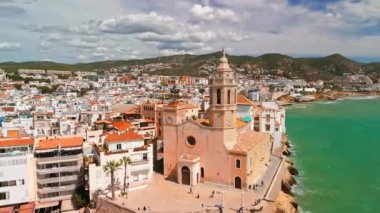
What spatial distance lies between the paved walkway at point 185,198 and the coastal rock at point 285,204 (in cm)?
174

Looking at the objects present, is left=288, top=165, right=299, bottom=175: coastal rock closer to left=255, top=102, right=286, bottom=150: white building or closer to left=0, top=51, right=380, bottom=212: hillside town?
left=255, top=102, right=286, bottom=150: white building

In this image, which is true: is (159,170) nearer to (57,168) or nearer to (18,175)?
(57,168)

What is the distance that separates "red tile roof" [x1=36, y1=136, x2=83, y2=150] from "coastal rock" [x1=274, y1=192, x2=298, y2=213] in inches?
703

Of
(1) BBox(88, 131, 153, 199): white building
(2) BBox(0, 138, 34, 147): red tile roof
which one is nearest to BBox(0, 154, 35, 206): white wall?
(2) BBox(0, 138, 34, 147): red tile roof

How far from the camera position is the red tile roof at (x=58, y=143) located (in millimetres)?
30559

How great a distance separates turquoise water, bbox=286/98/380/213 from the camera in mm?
36500

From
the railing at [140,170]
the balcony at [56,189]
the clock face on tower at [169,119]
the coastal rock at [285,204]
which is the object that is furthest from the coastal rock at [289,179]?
the balcony at [56,189]

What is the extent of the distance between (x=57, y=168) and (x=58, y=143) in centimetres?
213

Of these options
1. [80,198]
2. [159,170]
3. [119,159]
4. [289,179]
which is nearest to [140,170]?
[119,159]

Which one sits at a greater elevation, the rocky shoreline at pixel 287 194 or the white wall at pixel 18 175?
the white wall at pixel 18 175

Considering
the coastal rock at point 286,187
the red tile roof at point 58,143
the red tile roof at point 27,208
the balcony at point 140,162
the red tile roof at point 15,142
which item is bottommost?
the coastal rock at point 286,187

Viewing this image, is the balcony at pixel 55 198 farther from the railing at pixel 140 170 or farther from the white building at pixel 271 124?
the white building at pixel 271 124

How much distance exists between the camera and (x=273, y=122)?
168 feet

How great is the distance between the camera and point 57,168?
30.7 meters
